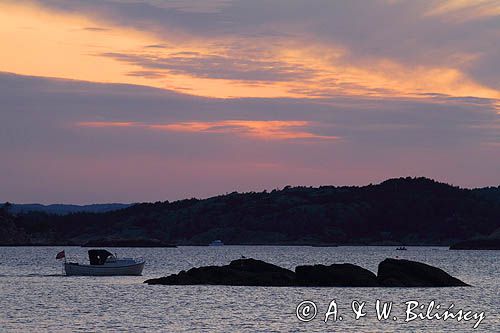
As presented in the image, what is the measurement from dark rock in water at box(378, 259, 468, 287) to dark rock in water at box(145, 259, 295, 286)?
9.54 meters

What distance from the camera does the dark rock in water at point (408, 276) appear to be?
3792 inches

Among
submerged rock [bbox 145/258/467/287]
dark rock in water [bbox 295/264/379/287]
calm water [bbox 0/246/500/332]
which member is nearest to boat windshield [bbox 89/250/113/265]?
calm water [bbox 0/246/500/332]

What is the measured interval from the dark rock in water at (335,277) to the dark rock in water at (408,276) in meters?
1.14

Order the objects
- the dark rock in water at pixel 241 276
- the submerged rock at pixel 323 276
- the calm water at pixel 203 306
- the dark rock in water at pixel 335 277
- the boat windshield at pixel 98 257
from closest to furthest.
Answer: the calm water at pixel 203 306, the dark rock in water at pixel 335 277, the submerged rock at pixel 323 276, the dark rock in water at pixel 241 276, the boat windshield at pixel 98 257

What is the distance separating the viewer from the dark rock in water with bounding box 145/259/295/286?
99.8m

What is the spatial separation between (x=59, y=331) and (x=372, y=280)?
140ft

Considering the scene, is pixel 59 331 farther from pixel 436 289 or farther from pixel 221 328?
pixel 436 289

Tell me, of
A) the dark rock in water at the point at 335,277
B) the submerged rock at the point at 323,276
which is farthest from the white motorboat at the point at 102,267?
the dark rock in water at the point at 335,277

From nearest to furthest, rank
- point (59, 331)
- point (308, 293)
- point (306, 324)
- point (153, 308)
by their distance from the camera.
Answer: point (59, 331) → point (306, 324) → point (153, 308) → point (308, 293)

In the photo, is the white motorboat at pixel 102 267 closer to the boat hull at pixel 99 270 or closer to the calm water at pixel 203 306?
the boat hull at pixel 99 270

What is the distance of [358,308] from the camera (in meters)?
76.1

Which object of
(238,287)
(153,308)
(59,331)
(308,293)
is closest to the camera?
(59,331)

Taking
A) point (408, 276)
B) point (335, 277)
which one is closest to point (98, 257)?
point (335, 277)

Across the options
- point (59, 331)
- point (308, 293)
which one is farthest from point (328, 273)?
point (59, 331)
